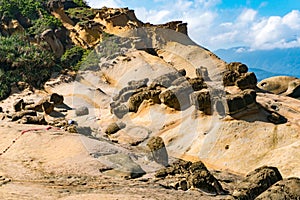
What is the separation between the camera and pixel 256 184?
13141 millimetres

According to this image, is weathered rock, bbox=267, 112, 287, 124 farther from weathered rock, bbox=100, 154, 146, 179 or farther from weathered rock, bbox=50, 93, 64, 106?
weathered rock, bbox=50, 93, 64, 106

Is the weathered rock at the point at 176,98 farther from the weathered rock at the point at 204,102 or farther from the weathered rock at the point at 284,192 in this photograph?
the weathered rock at the point at 284,192

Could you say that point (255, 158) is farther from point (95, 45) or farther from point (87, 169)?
point (95, 45)

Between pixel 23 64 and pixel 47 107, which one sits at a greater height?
pixel 23 64

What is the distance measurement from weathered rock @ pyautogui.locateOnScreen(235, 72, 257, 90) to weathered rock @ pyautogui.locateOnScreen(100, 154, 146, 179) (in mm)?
15611

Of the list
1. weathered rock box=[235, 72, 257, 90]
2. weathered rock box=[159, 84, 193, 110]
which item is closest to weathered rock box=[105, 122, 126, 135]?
weathered rock box=[159, 84, 193, 110]

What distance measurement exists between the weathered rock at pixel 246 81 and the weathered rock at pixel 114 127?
9.13 m

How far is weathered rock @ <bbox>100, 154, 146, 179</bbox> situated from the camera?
15.7 meters

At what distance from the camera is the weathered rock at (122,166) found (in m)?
15.7

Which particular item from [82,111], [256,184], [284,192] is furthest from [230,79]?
[284,192]

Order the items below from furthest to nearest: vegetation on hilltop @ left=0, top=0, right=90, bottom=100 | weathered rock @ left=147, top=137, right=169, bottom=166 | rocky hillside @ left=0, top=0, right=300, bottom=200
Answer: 1. vegetation on hilltop @ left=0, top=0, right=90, bottom=100
2. weathered rock @ left=147, top=137, right=169, bottom=166
3. rocky hillside @ left=0, top=0, right=300, bottom=200

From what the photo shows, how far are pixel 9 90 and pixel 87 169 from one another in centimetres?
2486

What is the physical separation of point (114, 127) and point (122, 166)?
12.0 metres

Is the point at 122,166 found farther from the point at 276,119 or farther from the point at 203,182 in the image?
the point at 276,119
